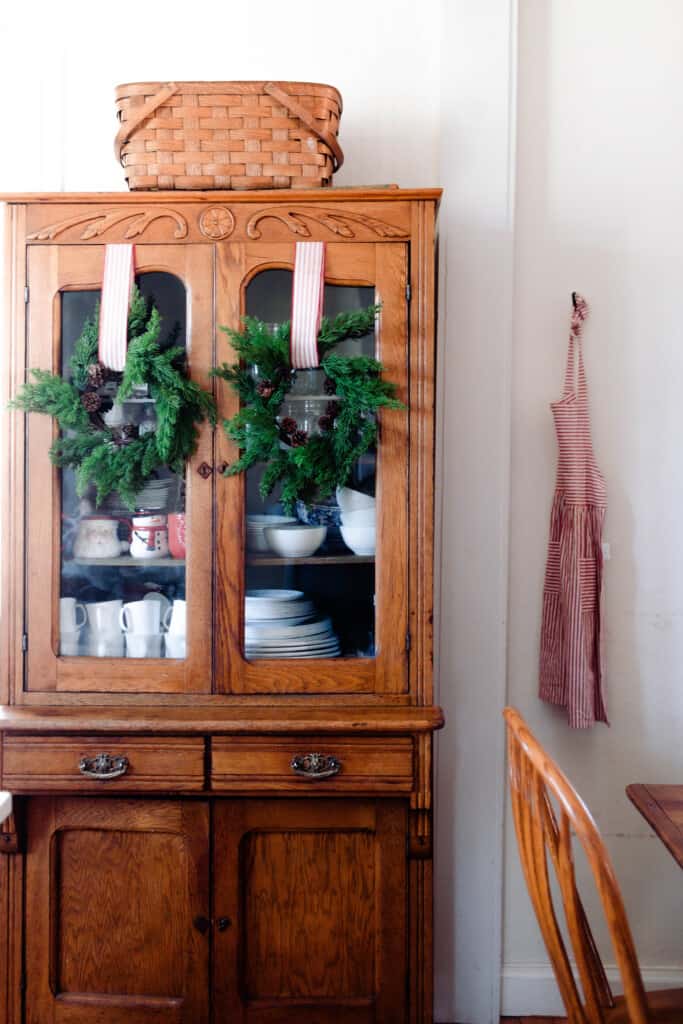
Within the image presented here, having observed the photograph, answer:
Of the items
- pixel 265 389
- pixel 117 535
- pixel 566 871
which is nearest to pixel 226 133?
pixel 265 389

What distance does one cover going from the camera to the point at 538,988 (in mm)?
2066

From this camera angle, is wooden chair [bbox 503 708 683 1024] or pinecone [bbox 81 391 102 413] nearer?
wooden chair [bbox 503 708 683 1024]

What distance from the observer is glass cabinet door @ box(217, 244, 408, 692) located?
1.66 metres

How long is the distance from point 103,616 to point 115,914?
24.4 inches

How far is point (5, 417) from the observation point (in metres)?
1.68

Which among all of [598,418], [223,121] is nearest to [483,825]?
[598,418]

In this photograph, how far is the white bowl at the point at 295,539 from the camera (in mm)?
1719

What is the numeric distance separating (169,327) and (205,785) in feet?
3.12

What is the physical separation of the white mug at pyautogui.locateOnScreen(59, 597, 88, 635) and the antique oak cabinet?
2 centimetres

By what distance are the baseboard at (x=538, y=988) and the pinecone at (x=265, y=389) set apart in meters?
1.60

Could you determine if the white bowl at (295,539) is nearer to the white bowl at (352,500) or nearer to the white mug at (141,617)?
the white bowl at (352,500)

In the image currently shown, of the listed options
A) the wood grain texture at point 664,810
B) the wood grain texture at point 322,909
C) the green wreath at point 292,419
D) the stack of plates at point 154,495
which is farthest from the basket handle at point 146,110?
the wood grain texture at point 664,810

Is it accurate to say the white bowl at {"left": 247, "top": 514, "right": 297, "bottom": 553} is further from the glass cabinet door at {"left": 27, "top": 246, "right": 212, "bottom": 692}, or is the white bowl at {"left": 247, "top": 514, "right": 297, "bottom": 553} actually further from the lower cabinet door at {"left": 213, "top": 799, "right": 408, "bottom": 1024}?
the lower cabinet door at {"left": 213, "top": 799, "right": 408, "bottom": 1024}

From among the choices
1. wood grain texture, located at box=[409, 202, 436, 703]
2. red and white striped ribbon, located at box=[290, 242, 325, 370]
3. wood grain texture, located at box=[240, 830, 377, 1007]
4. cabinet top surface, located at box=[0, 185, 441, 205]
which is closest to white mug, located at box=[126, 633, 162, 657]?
wood grain texture, located at box=[240, 830, 377, 1007]
